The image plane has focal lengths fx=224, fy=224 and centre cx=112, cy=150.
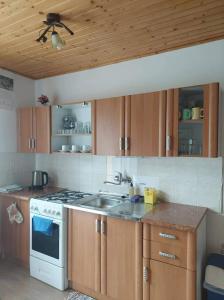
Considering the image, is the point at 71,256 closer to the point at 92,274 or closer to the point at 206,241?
the point at 92,274

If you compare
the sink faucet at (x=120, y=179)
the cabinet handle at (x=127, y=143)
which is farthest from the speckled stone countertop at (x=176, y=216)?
the cabinet handle at (x=127, y=143)

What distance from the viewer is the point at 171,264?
1.72 m

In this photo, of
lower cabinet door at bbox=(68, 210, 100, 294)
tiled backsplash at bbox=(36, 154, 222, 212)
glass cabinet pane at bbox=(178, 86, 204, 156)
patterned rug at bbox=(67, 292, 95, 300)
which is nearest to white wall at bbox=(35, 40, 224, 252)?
tiled backsplash at bbox=(36, 154, 222, 212)

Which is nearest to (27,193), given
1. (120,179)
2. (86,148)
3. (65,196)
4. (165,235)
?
(65,196)

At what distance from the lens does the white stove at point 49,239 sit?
7.46ft

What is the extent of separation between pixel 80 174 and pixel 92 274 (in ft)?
3.97

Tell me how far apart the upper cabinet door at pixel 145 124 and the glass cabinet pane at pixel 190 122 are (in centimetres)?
16

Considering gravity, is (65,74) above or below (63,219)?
above

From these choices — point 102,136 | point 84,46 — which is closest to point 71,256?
point 102,136

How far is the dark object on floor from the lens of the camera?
1.61 m

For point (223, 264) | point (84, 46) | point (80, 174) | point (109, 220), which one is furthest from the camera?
point (80, 174)

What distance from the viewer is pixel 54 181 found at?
3.21 meters

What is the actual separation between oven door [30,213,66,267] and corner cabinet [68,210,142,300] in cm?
9

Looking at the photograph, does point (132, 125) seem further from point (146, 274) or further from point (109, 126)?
point (146, 274)
